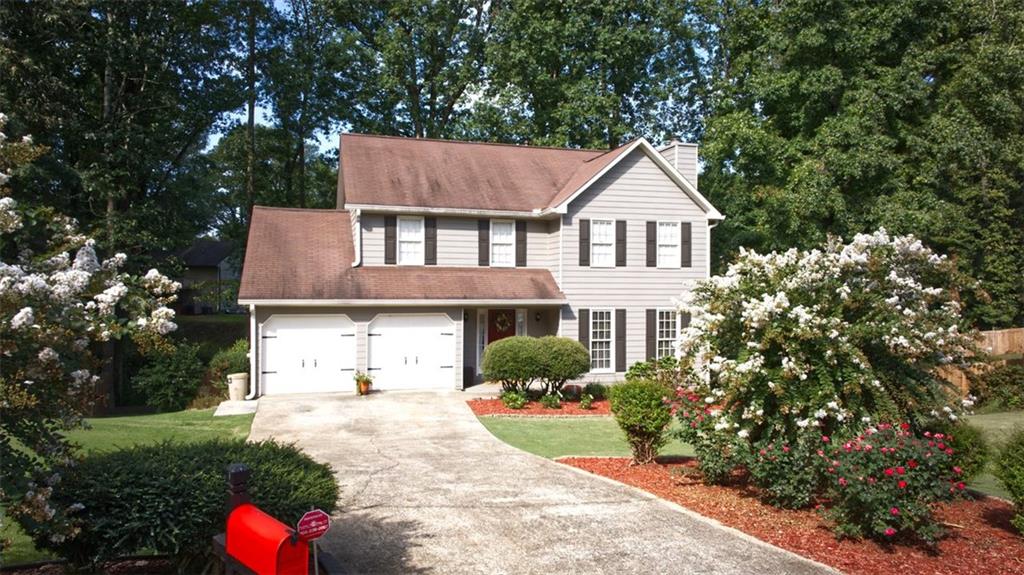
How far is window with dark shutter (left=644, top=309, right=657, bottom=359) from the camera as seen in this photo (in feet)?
73.8

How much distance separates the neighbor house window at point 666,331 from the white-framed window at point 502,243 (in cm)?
527

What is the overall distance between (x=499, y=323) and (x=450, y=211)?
13.1 ft

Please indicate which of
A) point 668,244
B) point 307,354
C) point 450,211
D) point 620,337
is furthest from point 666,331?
point 307,354

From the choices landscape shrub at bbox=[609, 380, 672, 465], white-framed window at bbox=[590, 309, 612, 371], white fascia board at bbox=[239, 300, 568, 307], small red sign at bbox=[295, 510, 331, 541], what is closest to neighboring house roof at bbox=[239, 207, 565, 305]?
white fascia board at bbox=[239, 300, 568, 307]

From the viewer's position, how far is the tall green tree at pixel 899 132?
2509cm

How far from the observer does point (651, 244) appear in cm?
2266

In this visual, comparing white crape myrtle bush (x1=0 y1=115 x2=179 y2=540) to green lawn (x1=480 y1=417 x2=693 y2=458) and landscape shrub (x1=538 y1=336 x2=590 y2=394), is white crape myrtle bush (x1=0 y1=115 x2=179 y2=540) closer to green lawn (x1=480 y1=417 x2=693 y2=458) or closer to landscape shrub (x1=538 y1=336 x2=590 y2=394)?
green lawn (x1=480 y1=417 x2=693 y2=458)

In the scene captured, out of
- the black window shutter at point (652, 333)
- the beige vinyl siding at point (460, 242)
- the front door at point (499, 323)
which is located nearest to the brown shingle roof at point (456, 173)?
the beige vinyl siding at point (460, 242)

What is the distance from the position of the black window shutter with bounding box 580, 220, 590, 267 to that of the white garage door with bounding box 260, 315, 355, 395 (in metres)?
7.50

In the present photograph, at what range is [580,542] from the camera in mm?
7613

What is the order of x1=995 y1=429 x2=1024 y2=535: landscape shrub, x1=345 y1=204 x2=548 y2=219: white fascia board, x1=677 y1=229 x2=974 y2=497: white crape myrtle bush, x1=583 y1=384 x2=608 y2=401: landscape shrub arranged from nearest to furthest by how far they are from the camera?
x1=995 y1=429 x2=1024 y2=535: landscape shrub → x1=677 y1=229 x2=974 y2=497: white crape myrtle bush → x1=583 y1=384 x2=608 y2=401: landscape shrub → x1=345 y1=204 x2=548 y2=219: white fascia board

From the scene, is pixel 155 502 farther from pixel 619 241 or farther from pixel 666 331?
pixel 666 331

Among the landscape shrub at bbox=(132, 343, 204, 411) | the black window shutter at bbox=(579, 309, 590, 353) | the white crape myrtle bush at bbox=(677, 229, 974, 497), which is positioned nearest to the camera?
the white crape myrtle bush at bbox=(677, 229, 974, 497)

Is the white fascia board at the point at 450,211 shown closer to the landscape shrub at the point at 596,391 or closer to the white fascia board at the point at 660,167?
the white fascia board at the point at 660,167
